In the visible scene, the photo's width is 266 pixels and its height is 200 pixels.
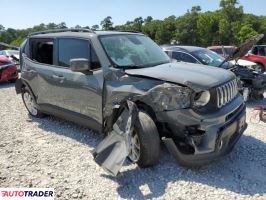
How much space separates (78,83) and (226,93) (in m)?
2.25

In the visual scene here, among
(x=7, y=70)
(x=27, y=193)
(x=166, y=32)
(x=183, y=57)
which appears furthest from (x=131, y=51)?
(x=166, y=32)

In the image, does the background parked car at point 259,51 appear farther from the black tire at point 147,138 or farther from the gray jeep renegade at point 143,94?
the black tire at point 147,138

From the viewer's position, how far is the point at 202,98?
4.25 meters

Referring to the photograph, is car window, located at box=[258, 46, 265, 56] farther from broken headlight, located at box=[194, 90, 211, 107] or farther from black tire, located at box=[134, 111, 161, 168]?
black tire, located at box=[134, 111, 161, 168]

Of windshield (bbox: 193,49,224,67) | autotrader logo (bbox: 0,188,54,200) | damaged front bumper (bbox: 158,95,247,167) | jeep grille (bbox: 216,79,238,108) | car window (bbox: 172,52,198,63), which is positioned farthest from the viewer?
car window (bbox: 172,52,198,63)

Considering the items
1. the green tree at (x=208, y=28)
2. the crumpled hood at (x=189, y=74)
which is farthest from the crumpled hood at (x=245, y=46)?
the green tree at (x=208, y=28)

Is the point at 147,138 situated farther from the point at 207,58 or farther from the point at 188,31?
the point at 188,31

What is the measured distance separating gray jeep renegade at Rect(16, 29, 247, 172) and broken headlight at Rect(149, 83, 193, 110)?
12 mm

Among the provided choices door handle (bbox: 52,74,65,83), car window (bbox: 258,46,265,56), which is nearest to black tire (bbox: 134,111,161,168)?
door handle (bbox: 52,74,65,83)

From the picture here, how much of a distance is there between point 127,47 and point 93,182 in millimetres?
2163

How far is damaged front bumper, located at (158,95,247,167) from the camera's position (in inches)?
159

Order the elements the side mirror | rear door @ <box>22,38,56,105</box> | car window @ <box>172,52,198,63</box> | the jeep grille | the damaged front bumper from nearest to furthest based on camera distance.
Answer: the damaged front bumper < the jeep grille < the side mirror < rear door @ <box>22,38,56,105</box> < car window @ <box>172,52,198,63</box>

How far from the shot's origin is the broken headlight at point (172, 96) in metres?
4.16

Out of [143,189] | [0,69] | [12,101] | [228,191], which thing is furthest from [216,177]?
[0,69]
